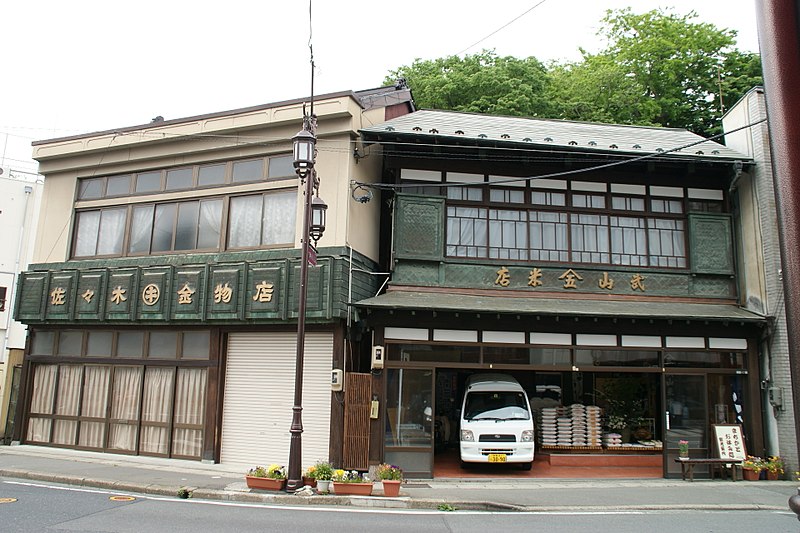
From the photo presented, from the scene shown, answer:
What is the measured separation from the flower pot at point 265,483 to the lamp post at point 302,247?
18 centimetres

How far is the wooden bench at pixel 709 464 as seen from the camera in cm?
1412

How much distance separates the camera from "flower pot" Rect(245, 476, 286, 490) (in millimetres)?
11977

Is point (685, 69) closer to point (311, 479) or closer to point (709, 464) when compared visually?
point (709, 464)

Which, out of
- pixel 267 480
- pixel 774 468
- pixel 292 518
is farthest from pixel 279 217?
pixel 774 468

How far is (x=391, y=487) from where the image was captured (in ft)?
38.1

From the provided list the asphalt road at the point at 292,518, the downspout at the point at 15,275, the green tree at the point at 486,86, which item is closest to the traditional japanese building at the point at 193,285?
the asphalt road at the point at 292,518

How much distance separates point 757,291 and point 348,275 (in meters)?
10.6

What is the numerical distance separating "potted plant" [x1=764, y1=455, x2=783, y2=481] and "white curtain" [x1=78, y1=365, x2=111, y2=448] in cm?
1715

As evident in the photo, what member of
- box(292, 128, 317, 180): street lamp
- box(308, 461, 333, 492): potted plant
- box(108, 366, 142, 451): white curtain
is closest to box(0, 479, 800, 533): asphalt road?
box(308, 461, 333, 492): potted plant

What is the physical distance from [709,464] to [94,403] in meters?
16.4

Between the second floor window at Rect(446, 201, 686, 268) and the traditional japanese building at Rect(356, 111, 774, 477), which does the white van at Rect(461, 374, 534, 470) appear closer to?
the traditional japanese building at Rect(356, 111, 774, 477)

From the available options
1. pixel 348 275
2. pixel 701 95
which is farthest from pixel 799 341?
pixel 701 95

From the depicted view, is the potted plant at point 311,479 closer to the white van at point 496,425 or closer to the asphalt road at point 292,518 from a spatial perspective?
the asphalt road at point 292,518

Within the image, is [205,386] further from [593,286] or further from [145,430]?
[593,286]
